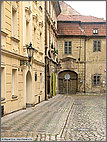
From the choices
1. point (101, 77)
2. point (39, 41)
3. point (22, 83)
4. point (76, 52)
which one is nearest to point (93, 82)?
point (101, 77)

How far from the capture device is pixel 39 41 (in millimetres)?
19906

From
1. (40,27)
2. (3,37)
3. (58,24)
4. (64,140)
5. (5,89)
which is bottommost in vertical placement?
(64,140)

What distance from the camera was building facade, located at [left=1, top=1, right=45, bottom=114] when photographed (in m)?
11.5

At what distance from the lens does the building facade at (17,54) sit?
11.5 metres

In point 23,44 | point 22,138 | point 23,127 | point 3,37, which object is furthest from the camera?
point 23,44

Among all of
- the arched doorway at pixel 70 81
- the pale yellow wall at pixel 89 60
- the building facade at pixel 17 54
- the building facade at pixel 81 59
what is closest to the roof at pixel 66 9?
the building facade at pixel 81 59

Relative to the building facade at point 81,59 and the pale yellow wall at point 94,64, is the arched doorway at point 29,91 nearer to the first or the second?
the building facade at point 81,59

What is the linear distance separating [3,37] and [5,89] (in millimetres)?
2155

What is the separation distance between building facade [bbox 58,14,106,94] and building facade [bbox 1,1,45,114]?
1675cm

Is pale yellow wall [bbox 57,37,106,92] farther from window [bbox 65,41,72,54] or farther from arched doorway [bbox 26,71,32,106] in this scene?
arched doorway [bbox 26,71,32,106]

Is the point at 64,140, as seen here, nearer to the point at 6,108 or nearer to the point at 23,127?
the point at 23,127

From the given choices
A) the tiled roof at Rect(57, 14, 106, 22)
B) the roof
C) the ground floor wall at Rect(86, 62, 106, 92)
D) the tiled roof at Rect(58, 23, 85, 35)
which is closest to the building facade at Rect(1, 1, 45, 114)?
the tiled roof at Rect(58, 23, 85, 35)

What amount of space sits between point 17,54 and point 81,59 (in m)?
23.3

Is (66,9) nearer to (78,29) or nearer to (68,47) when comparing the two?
(78,29)
